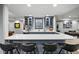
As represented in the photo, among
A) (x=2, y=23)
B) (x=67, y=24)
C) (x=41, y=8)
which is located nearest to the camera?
(x=2, y=23)

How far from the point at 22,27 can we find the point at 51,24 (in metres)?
3.09

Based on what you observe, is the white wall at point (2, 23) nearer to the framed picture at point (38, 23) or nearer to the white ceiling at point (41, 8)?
the white ceiling at point (41, 8)

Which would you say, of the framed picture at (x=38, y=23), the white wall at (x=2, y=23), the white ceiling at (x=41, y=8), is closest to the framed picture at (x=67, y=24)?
the framed picture at (x=38, y=23)

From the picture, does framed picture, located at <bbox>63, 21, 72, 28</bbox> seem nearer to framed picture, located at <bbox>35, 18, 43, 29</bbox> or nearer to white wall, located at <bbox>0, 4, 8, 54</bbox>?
framed picture, located at <bbox>35, 18, 43, 29</bbox>

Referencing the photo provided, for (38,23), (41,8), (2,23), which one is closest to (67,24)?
(38,23)

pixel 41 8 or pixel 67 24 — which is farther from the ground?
pixel 41 8

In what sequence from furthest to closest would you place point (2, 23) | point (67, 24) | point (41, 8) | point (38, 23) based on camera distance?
point (67, 24), point (38, 23), point (41, 8), point (2, 23)

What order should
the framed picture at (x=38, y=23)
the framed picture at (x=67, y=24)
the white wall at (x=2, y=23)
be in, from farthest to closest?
the framed picture at (x=67, y=24), the framed picture at (x=38, y=23), the white wall at (x=2, y=23)

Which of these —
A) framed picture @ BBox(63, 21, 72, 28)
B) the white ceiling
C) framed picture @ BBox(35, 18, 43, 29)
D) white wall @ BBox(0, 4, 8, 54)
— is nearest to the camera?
white wall @ BBox(0, 4, 8, 54)

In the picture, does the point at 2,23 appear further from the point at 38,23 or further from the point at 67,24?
the point at 67,24

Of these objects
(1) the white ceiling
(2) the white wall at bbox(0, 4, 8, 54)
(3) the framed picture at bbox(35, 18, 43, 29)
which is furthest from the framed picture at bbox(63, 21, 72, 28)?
(2) the white wall at bbox(0, 4, 8, 54)

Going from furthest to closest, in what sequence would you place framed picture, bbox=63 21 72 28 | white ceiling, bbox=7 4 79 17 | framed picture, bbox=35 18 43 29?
1. framed picture, bbox=63 21 72 28
2. framed picture, bbox=35 18 43 29
3. white ceiling, bbox=7 4 79 17

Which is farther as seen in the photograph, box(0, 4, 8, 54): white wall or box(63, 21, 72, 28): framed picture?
box(63, 21, 72, 28): framed picture
